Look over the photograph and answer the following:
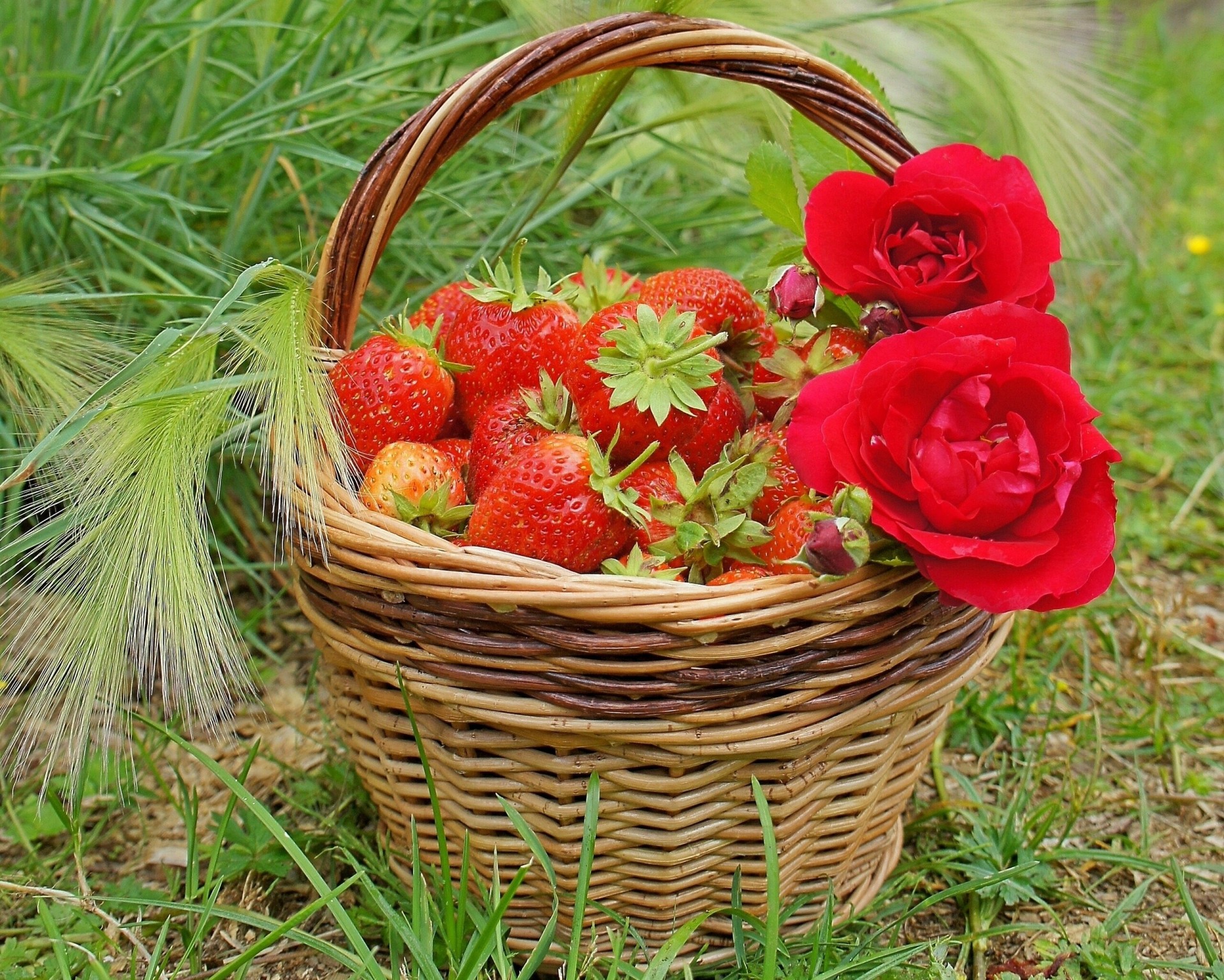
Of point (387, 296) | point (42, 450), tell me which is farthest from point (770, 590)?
point (387, 296)

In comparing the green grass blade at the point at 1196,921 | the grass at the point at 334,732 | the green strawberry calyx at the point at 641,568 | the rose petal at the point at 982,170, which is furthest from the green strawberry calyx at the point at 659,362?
the green grass blade at the point at 1196,921

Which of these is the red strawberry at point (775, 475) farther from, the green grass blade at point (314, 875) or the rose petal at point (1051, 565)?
the green grass blade at point (314, 875)

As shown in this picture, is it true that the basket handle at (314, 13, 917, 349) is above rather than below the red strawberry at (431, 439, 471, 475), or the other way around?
above

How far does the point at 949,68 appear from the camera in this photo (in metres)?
1.26

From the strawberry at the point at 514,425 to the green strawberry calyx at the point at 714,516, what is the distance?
11 centimetres

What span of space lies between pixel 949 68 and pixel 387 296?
2.51 ft

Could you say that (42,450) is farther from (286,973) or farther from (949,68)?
(949,68)

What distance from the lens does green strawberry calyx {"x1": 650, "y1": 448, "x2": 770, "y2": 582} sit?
30.4 inches

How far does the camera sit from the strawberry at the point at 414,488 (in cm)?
81

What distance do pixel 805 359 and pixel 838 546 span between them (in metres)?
0.24

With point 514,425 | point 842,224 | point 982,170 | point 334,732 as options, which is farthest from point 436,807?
point 982,170

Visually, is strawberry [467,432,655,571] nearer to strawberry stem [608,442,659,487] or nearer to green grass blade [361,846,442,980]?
strawberry stem [608,442,659,487]

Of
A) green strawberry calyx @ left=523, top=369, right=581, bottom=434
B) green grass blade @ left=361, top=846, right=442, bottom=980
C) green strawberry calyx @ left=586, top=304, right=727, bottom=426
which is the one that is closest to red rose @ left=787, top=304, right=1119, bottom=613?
green strawberry calyx @ left=586, top=304, right=727, bottom=426

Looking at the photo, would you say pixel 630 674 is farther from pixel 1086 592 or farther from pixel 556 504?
pixel 1086 592
